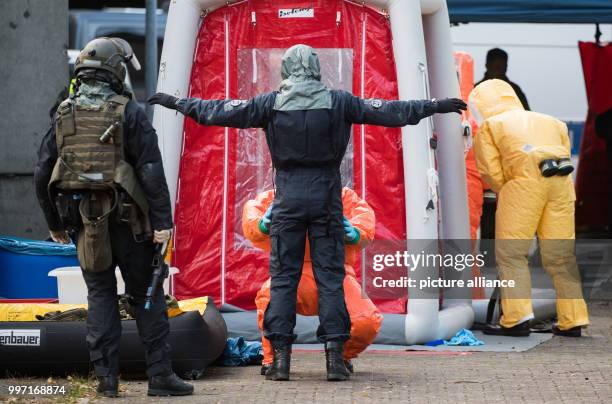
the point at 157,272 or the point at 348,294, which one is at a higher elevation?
the point at 157,272

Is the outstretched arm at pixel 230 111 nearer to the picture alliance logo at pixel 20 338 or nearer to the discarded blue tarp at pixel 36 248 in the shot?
the picture alliance logo at pixel 20 338

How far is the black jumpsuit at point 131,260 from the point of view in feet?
22.5

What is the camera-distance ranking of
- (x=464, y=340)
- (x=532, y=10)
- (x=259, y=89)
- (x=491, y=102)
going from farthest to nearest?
1. (x=532, y=10)
2. (x=491, y=102)
3. (x=259, y=89)
4. (x=464, y=340)

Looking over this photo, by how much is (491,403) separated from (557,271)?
11.3ft

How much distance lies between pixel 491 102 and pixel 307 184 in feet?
10.6

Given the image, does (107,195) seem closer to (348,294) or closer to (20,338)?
(20,338)

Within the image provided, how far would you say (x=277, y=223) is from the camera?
7.57m

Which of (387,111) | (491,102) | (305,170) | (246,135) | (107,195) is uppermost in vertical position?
(491,102)

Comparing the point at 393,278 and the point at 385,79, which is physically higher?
the point at 385,79

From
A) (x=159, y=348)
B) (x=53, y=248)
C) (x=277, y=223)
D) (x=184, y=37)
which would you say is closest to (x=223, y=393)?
(x=159, y=348)

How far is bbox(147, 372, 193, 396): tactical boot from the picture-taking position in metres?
7.06

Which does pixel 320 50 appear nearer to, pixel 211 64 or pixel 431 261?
pixel 211 64

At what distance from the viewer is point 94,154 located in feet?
22.3

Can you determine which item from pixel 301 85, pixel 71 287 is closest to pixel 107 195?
pixel 301 85
